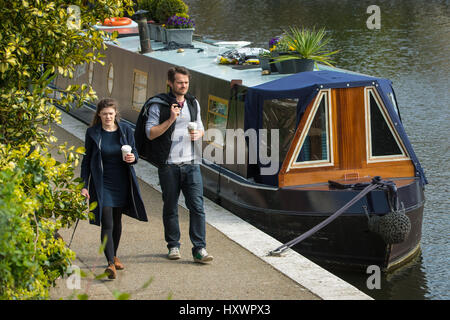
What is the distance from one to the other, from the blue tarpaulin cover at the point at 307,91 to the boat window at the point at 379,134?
0.08 metres

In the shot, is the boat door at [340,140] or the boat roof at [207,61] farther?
the boat roof at [207,61]

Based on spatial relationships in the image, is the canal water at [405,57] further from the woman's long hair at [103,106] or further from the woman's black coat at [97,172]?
the woman's long hair at [103,106]

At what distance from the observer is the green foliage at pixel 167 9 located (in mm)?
14602

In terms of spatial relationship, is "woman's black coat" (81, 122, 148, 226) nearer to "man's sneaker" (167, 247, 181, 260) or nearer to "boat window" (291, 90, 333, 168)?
"man's sneaker" (167, 247, 181, 260)

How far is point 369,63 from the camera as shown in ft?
82.7

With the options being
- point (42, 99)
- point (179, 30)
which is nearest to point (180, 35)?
point (179, 30)

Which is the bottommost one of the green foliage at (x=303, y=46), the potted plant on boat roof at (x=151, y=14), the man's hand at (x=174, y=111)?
the man's hand at (x=174, y=111)

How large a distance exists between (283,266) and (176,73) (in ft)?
6.78

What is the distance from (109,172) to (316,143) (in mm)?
3388

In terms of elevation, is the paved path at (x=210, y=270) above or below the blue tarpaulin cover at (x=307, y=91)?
below

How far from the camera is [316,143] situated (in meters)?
9.70

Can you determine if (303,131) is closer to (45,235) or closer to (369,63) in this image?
(45,235)

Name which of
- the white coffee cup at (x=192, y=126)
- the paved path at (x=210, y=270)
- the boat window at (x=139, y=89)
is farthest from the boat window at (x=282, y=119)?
the boat window at (x=139, y=89)
